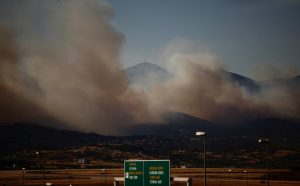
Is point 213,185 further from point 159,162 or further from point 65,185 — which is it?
point 159,162

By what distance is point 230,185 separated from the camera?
636 ft

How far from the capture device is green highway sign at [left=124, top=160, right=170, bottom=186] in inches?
2886

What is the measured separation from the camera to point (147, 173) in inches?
2940

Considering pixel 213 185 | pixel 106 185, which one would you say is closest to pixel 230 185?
pixel 213 185

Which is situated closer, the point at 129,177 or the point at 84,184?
the point at 129,177

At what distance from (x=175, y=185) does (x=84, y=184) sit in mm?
30573

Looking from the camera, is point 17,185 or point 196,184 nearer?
point 17,185

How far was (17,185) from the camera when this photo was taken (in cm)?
18650

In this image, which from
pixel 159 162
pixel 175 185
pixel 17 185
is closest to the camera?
pixel 159 162

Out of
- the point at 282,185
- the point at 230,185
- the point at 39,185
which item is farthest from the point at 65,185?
the point at 282,185

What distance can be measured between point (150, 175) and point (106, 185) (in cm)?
11914

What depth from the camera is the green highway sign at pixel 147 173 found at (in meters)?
73.3

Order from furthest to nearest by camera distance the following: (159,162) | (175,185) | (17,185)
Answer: (175,185) → (17,185) → (159,162)

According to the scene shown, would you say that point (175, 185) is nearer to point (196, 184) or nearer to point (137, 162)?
point (196, 184)
